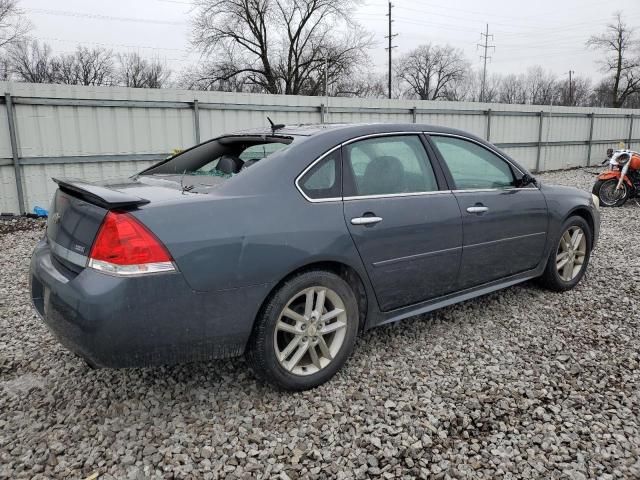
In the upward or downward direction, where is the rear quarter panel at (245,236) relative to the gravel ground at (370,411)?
upward

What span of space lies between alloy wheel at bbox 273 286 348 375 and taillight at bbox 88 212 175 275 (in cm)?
69

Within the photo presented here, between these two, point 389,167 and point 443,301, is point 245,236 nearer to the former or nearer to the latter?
point 389,167

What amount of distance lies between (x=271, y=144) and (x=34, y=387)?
1.94m

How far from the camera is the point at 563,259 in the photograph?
420 centimetres

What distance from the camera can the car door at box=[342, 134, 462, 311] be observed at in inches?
110

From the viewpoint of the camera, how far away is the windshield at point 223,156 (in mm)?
2869

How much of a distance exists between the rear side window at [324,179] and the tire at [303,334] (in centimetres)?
43

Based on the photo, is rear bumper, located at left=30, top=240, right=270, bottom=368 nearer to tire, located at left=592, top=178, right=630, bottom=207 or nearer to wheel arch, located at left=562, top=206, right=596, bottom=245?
wheel arch, located at left=562, top=206, right=596, bottom=245

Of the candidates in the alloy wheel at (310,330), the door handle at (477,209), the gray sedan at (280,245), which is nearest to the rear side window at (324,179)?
the gray sedan at (280,245)

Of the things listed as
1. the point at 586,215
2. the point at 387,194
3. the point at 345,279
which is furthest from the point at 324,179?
the point at 586,215

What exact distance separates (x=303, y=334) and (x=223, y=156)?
1.34m

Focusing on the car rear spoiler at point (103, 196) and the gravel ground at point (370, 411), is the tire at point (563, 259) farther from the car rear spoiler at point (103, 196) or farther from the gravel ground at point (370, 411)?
the car rear spoiler at point (103, 196)

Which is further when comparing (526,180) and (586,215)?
(586,215)

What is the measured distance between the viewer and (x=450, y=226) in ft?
10.3
